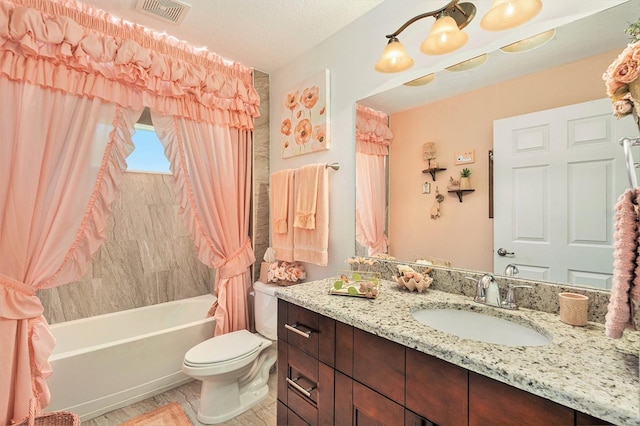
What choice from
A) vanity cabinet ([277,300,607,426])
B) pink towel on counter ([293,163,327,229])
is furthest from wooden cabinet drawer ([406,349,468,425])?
pink towel on counter ([293,163,327,229])

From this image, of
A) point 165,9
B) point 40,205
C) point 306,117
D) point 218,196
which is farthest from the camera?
point 218,196

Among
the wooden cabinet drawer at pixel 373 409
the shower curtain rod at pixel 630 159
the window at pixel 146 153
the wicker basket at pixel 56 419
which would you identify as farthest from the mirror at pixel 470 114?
the window at pixel 146 153

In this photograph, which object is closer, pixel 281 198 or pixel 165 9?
pixel 165 9

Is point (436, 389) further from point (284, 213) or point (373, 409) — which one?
point (284, 213)

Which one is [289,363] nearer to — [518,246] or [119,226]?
[518,246]

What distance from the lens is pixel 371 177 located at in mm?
1817

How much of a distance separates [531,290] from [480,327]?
250mm

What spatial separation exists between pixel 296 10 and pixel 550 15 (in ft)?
4.36

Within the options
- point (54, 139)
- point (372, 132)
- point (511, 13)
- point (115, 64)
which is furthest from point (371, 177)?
point (54, 139)

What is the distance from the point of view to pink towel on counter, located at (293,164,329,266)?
1979mm

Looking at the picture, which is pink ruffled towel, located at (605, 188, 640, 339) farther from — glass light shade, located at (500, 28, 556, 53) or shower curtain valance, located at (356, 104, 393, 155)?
shower curtain valance, located at (356, 104, 393, 155)

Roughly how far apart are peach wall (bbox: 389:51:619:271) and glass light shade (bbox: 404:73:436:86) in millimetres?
127

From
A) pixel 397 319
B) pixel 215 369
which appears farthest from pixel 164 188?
pixel 397 319

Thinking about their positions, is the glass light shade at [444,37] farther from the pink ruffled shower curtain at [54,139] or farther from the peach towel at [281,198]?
the pink ruffled shower curtain at [54,139]
